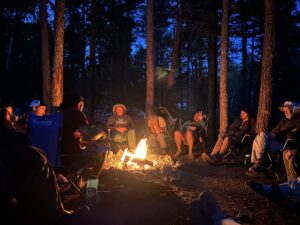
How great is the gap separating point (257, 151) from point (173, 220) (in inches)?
122

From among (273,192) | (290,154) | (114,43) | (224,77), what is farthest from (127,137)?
(114,43)

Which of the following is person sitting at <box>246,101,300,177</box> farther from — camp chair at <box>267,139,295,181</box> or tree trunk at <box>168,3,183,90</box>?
tree trunk at <box>168,3,183,90</box>

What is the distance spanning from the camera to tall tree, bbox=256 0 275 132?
23.6 ft

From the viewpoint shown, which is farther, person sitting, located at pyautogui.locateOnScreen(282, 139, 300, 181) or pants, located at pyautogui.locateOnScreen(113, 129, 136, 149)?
pants, located at pyautogui.locateOnScreen(113, 129, 136, 149)

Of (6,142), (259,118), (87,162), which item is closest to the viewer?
(6,142)

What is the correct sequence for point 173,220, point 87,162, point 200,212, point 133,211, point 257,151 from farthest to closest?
point 257,151
point 87,162
point 133,211
point 173,220
point 200,212

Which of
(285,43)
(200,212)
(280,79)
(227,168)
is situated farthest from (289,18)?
(200,212)

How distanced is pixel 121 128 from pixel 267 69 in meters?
4.06

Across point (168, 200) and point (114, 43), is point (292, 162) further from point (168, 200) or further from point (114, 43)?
point (114, 43)

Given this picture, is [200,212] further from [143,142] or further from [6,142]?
[143,142]

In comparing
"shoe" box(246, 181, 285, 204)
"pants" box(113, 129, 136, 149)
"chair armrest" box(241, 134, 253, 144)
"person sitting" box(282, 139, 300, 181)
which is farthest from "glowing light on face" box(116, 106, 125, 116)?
"shoe" box(246, 181, 285, 204)

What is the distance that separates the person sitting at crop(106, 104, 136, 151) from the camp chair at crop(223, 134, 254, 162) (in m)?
2.53

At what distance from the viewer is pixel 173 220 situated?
12.2ft

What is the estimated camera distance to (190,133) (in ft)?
26.8
